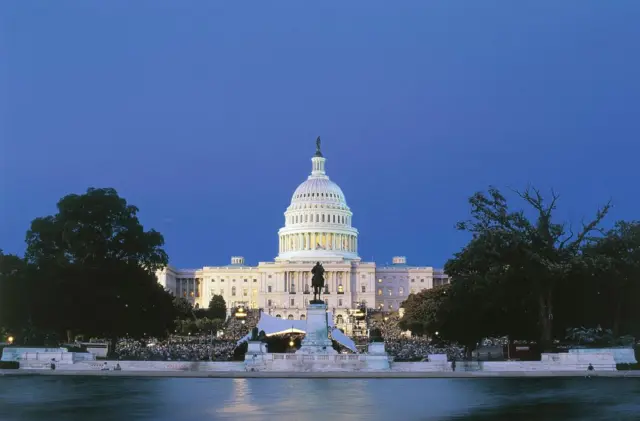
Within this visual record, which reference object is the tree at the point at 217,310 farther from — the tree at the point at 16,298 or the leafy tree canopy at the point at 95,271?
the tree at the point at 16,298

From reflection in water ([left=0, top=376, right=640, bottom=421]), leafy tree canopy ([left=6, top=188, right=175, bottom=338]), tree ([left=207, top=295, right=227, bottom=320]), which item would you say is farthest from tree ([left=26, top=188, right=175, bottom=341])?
tree ([left=207, top=295, right=227, bottom=320])

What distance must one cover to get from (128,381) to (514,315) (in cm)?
3157

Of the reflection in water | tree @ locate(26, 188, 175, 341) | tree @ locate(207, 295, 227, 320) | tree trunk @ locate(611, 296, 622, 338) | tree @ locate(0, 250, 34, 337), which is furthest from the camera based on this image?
tree @ locate(207, 295, 227, 320)

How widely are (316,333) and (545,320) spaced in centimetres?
1581

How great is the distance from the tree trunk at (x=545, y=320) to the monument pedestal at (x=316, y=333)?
1438 cm

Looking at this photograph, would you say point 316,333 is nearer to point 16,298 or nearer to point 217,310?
point 16,298

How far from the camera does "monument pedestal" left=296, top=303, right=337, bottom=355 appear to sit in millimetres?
60950

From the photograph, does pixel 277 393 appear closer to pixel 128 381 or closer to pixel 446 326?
pixel 128 381

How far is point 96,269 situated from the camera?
70250 mm

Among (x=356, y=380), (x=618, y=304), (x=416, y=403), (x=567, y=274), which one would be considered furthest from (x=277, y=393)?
(x=618, y=304)

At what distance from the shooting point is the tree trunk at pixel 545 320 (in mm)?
62281

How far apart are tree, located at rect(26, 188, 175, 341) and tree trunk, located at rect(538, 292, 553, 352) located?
30677 millimetres

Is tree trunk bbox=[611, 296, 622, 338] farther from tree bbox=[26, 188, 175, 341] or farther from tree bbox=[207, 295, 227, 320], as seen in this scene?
tree bbox=[207, 295, 227, 320]

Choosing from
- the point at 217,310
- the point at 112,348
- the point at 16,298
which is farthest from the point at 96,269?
the point at 217,310
